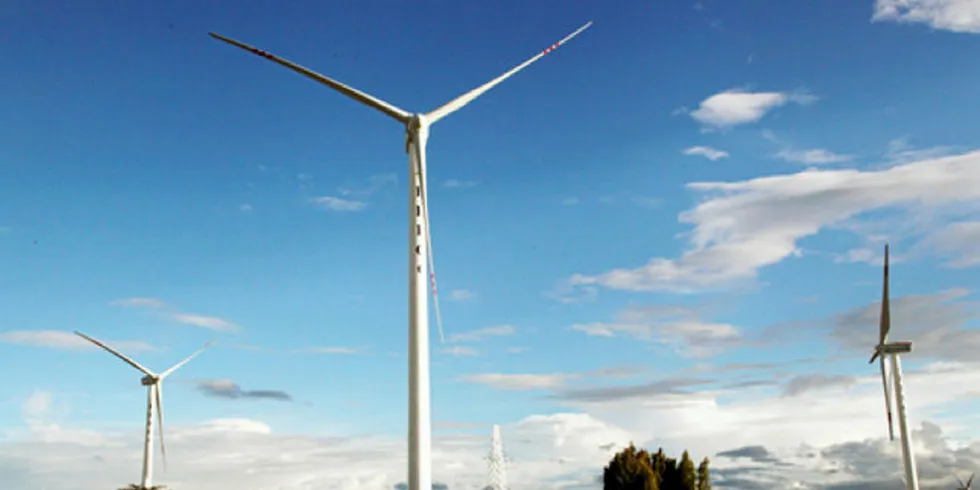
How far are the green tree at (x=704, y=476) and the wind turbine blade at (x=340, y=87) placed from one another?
7619 centimetres

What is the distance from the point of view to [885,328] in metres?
94.9

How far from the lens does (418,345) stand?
5394cm

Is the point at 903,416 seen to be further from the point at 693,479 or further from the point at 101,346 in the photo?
the point at 101,346

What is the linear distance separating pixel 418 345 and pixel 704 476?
7706 cm

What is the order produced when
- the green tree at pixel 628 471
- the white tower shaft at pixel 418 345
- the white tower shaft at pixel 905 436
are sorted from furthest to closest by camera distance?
1. the green tree at pixel 628 471
2. the white tower shaft at pixel 905 436
3. the white tower shaft at pixel 418 345

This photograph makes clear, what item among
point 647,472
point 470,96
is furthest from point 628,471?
point 470,96

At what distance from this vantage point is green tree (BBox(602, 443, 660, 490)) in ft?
384

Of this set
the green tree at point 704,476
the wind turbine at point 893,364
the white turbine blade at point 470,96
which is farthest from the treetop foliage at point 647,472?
the white turbine blade at point 470,96

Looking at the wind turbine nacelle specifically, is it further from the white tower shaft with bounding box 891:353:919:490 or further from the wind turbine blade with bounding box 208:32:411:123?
the wind turbine blade with bounding box 208:32:411:123

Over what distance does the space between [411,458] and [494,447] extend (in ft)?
278

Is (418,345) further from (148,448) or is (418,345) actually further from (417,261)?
(148,448)

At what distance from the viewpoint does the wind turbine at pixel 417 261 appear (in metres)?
51.9

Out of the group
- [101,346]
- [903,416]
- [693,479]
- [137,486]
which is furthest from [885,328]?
[101,346]

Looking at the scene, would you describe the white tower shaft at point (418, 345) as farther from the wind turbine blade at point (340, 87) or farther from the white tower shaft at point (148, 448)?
the white tower shaft at point (148, 448)
